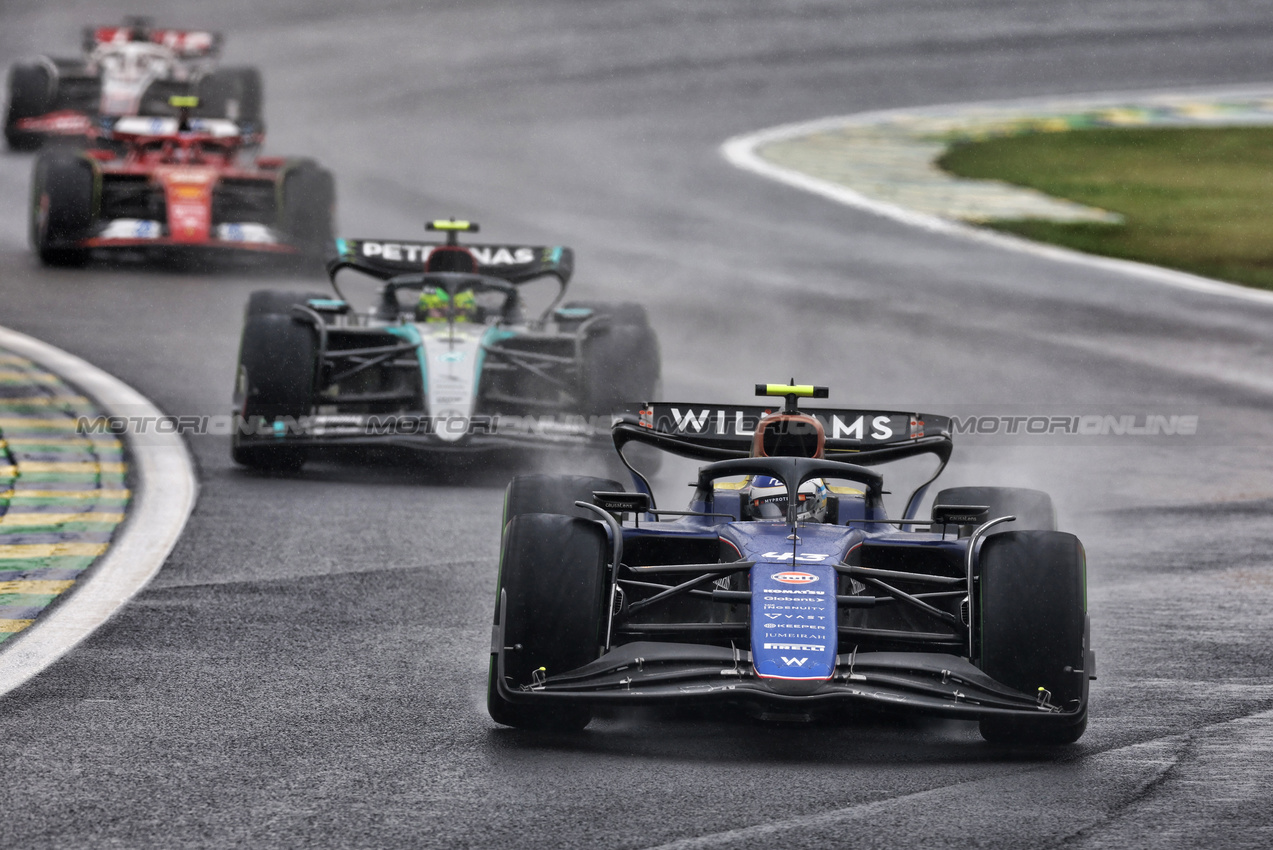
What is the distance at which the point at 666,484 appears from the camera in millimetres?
12789

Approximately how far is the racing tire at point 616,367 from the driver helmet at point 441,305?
3.45ft

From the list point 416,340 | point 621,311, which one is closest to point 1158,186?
point 621,311

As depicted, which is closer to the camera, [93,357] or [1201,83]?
[93,357]

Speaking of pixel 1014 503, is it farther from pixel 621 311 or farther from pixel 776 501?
pixel 621 311

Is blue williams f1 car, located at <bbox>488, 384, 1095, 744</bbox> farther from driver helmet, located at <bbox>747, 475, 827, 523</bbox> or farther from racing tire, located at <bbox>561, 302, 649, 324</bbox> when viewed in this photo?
racing tire, located at <bbox>561, 302, 649, 324</bbox>

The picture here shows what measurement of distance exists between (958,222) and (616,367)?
11919 mm

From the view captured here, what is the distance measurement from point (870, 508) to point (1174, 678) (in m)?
1.39

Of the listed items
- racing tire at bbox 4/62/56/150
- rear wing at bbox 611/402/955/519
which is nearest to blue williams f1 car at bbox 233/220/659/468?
rear wing at bbox 611/402/955/519

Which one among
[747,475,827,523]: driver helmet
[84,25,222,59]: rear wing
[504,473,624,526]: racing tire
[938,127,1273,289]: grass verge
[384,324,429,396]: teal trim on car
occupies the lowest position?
[938,127,1273,289]: grass verge

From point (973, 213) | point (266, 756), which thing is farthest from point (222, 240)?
point (266, 756)

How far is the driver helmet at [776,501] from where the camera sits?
8.23m

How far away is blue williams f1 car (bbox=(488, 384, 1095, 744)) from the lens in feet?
22.0

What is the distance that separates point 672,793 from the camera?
6.25 m

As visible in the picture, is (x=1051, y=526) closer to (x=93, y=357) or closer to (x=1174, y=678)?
(x=1174, y=678)
